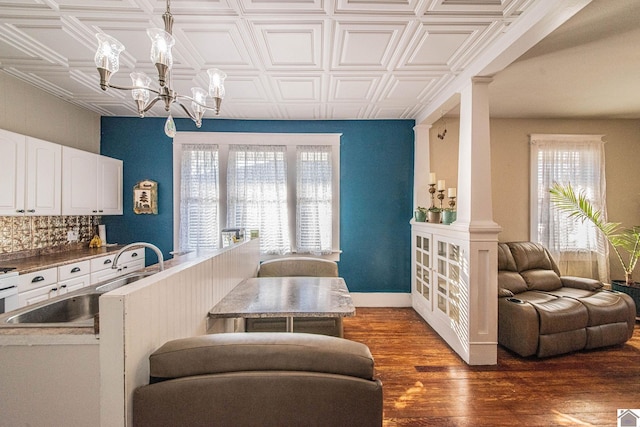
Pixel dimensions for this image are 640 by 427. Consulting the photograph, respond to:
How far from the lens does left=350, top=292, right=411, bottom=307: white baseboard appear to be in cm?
438

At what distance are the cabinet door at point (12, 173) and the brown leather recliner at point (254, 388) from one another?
2.85 m

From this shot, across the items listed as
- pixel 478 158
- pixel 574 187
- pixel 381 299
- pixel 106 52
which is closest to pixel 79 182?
pixel 106 52

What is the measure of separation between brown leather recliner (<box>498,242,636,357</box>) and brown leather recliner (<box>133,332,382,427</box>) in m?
2.41

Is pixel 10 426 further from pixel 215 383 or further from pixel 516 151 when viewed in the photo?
pixel 516 151

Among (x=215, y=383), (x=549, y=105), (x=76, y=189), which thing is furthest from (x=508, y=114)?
(x=76, y=189)

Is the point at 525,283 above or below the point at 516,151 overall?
below

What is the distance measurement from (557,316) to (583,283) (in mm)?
1056

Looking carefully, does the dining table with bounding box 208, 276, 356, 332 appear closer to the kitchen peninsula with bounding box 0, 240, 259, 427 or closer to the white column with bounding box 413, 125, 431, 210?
the kitchen peninsula with bounding box 0, 240, 259, 427

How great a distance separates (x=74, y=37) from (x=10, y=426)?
2.63 metres

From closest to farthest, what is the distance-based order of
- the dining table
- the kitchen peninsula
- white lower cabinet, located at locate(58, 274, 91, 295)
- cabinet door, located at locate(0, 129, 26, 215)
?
1. the kitchen peninsula
2. the dining table
3. cabinet door, located at locate(0, 129, 26, 215)
4. white lower cabinet, located at locate(58, 274, 91, 295)

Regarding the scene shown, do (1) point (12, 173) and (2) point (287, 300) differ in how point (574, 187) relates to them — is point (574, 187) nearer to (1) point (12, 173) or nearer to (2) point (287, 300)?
(2) point (287, 300)

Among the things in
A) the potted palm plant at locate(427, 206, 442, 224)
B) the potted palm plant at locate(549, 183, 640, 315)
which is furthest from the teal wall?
the potted palm plant at locate(549, 183, 640, 315)

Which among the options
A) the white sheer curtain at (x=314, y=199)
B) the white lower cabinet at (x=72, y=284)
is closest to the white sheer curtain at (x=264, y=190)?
the white sheer curtain at (x=314, y=199)

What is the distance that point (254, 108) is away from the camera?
3.91m
